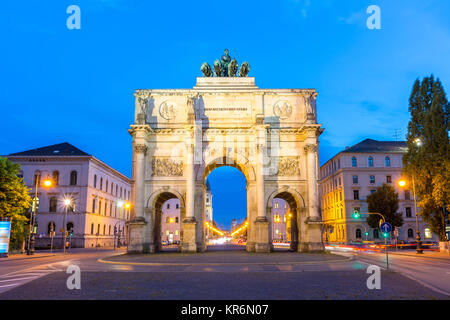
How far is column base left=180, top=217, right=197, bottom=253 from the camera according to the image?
105 ft

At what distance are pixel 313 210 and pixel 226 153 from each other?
944cm

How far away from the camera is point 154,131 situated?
35375mm

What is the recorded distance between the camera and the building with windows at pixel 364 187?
211 feet

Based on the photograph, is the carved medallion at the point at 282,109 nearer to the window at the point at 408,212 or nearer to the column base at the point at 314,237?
the column base at the point at 314,237

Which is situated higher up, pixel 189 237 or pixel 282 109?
pixel 282 109

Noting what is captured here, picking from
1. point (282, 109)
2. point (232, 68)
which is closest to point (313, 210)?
point (282, 109)

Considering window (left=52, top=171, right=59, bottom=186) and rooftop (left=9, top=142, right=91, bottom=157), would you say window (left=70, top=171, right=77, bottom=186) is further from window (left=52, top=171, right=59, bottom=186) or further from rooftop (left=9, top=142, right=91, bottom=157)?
rooftop (left=9, top=142, right=91, bottom=157)

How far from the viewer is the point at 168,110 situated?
36156 millimetres

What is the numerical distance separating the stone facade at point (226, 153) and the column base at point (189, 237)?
0.09 meters

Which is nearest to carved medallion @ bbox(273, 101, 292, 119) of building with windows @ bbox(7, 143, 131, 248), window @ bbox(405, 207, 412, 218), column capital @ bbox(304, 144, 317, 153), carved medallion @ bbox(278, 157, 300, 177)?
column capital @ bbox(304, 144, 317, 153)

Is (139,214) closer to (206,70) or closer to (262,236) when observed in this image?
(262,236)

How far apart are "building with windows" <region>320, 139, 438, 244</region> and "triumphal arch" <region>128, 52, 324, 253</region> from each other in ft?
104

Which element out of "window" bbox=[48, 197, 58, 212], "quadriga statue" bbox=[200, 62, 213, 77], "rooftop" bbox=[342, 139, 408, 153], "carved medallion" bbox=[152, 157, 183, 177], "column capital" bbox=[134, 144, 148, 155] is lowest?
"window" bbox=[48, 197, 58, 212]
